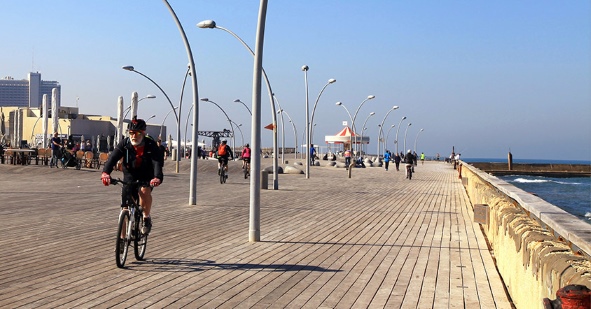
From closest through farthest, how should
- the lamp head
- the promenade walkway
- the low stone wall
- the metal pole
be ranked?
the low stone wall → the promenade walkway → the metal pole → the lamp head

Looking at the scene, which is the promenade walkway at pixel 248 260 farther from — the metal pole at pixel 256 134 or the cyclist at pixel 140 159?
the cyclist at pixel 140 159

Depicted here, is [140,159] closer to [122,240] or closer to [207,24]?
[122,240]

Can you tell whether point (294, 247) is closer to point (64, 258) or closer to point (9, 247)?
point (64, 258)

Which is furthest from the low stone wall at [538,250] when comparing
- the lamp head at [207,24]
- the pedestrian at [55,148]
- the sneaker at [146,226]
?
the pedestrian at [55,148]

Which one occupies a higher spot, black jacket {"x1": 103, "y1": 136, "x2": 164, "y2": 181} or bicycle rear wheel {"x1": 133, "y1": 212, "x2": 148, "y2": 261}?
black jacket {"x1": 103, "y1": 136, "x2": 164, "y2": 181}

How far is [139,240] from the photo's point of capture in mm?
8648

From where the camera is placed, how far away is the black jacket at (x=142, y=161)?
8539 millimetres

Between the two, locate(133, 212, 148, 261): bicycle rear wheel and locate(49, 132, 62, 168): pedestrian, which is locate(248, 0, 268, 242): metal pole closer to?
locate(133, 212, 148, 261): bicycle rear wheel

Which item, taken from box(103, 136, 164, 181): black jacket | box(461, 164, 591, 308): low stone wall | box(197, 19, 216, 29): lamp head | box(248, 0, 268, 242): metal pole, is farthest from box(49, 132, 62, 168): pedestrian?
box(461, 164, 591, 308): low stone wall

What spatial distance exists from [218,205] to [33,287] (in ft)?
35.9

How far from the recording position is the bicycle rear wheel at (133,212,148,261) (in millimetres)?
8539

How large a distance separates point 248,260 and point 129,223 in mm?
1667

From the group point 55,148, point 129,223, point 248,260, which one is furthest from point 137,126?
point 55,148

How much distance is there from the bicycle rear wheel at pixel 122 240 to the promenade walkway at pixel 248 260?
0.19m
